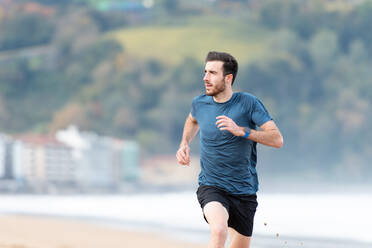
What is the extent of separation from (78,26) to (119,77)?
10.8 m

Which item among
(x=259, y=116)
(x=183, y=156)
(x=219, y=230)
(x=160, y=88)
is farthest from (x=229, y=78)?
(x=160, y=88)

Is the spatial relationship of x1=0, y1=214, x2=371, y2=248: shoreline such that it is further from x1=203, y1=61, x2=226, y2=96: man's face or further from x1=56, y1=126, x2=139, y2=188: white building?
x1=56, y1=126, x2=139, y2=188: white building

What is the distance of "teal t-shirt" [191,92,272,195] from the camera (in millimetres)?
4133

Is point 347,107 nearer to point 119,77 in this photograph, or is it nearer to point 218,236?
point 119,77

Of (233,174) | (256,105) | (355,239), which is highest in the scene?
(256,105)

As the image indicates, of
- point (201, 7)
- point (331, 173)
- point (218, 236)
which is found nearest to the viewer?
point (218, 236)

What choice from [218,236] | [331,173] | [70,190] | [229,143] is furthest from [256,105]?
[331,173]

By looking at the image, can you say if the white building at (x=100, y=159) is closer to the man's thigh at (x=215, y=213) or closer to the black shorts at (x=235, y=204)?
the black shorts at (x=235, y=204)

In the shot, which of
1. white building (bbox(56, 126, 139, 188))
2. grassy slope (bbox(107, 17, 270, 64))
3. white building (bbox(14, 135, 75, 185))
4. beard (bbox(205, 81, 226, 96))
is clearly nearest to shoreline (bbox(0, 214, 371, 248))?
beard (bbox(205, 81, 226, 96))

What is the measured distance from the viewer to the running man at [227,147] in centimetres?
411

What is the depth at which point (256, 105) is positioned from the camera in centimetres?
417

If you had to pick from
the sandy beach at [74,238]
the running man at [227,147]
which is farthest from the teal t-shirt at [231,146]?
the sandy beach at [74,238]

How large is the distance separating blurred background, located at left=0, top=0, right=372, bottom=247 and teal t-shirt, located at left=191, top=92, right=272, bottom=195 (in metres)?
44.2

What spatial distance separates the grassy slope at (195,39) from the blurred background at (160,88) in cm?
14
